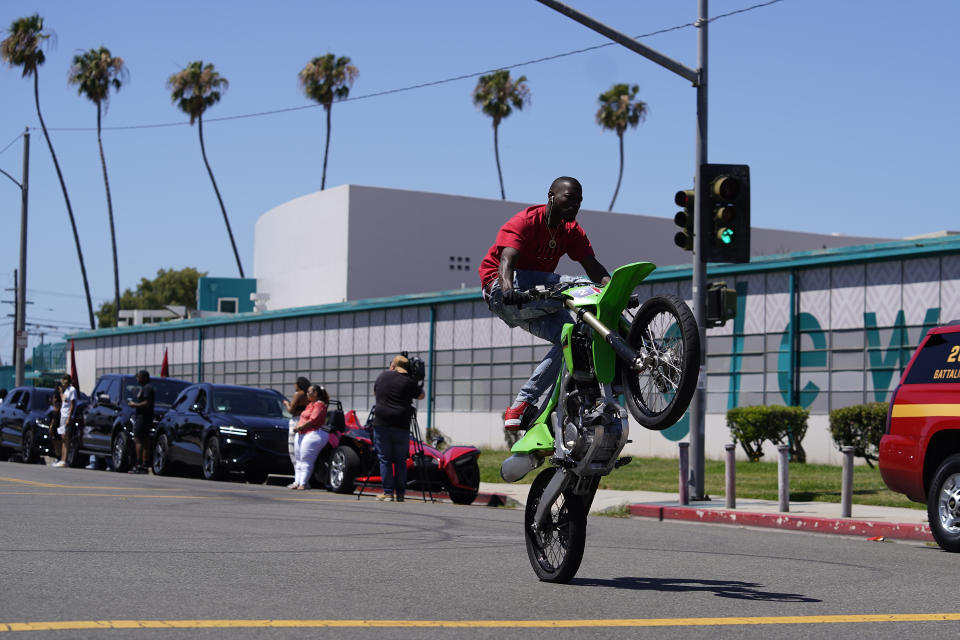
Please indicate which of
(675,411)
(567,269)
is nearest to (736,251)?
(675,411)

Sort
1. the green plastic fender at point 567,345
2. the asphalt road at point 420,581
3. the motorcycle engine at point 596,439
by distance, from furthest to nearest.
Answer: the green plastic fender at point 567,345, the motorcycle engine at point 596,439, the asphalt road at point 420,581

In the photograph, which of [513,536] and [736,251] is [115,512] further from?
[736,251]

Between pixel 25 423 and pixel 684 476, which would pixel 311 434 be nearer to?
pixel 684 476

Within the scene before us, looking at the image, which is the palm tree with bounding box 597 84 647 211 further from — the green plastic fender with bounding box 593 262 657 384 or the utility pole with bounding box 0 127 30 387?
the green plastic fender with bounding box 593 262 657 384

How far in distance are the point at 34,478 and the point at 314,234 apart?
3560cm

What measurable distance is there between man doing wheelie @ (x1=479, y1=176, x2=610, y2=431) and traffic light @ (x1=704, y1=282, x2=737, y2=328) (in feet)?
24.9

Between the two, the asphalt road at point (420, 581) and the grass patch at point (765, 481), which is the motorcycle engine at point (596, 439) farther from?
the grass patch at point (765, 481)

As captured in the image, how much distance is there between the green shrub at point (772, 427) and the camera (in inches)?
942

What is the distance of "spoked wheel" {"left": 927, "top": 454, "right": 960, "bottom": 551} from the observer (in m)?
10.9

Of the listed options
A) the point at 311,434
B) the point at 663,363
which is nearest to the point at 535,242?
the point at 663,363

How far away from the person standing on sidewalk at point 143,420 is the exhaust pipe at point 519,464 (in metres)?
15.7

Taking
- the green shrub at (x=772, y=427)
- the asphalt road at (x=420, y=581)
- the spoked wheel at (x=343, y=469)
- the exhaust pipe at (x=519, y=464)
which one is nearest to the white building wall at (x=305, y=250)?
the green shrub at (x=772, y=427)

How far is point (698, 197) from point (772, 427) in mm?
9666

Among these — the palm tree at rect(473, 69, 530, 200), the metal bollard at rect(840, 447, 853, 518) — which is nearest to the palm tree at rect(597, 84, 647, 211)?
the palm tree at rect(473, 69, 530, 200)
